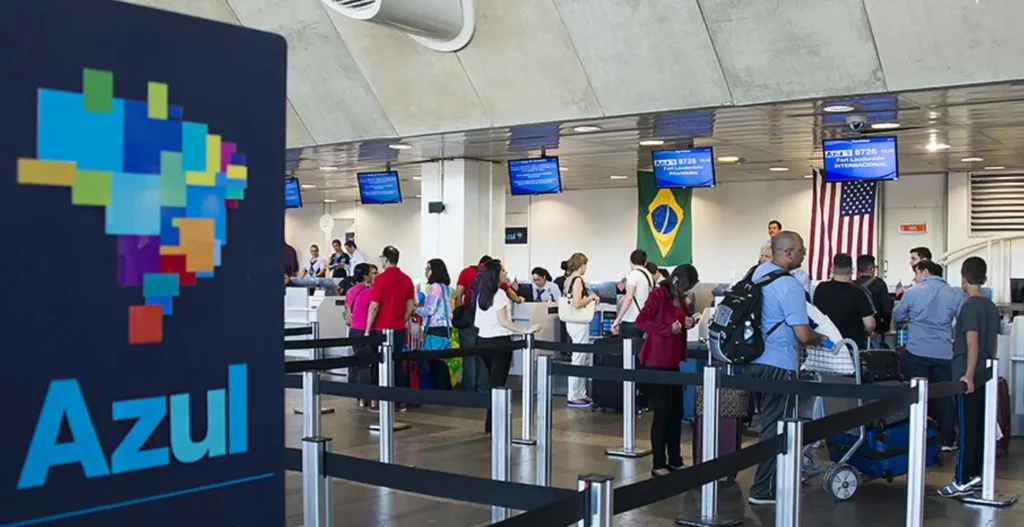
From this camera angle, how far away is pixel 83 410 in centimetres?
178

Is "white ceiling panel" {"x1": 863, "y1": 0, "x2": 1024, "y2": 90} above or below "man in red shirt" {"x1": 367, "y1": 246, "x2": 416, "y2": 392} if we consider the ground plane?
above

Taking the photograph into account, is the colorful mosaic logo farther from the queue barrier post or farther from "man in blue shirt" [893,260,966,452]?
"man in blue shirt" [893,260,966,452]

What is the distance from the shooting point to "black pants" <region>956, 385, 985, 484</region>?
7520mm

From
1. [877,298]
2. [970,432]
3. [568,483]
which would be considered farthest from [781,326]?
[877,298]

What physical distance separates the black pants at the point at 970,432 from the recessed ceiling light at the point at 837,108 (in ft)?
13.7

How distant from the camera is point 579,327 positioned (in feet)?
41.5

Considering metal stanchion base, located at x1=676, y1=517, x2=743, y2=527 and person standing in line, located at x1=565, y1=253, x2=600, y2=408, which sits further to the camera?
person standing in line, located at x1=565, y1=253, x2=600, y2=408

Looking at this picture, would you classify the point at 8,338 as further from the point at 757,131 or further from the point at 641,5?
the point at 757,131

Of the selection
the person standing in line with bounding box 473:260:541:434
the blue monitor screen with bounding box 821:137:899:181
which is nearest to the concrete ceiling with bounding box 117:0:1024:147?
the person standing in line with bounding box 473:260:541:434

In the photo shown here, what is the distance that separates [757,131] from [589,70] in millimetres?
3055

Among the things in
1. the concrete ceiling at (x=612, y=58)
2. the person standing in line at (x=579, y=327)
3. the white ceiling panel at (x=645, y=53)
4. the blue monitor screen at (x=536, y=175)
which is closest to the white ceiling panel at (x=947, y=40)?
the concrete ceiling at (x=612, y=58)

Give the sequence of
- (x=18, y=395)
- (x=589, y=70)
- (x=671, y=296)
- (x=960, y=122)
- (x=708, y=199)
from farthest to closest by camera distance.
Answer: (x=708, y=199)
(x=960, y=122)
(x=589, y=70)
(x=671, y=296)
(x=18, y=395)

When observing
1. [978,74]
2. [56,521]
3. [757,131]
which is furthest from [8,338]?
[757,131]

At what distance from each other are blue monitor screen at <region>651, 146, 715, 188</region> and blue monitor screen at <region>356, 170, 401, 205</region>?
538 centimetres
